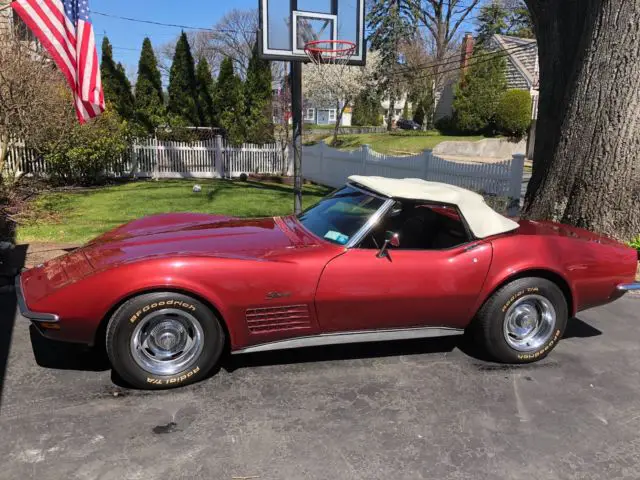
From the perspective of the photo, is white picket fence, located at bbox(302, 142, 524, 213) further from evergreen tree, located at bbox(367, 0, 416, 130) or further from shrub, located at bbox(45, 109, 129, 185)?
evergreen tree, located at bbox(367, 0, 416, 130)

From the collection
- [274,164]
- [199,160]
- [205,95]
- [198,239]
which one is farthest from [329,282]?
[205,95]

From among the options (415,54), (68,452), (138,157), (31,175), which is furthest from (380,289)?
(415,54)

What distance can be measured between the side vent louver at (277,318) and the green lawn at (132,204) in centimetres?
513

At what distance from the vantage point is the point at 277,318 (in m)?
3.33

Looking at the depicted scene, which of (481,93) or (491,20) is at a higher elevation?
(491,20)

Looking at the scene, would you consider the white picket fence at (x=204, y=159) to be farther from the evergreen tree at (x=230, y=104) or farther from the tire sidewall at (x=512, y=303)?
the tire sidewall at (x=512, y=303)

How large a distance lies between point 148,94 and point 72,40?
46.4 ft

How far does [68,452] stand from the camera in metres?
2.61

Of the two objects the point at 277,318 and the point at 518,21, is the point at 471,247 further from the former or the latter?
the point at 518,21

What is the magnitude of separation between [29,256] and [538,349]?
5915 millimetres

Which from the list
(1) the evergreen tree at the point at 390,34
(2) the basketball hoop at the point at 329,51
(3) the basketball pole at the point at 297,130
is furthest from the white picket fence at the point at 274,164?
(1) the evergreen tree at the point at 390,34

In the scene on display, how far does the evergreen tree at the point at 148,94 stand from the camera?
19281mm

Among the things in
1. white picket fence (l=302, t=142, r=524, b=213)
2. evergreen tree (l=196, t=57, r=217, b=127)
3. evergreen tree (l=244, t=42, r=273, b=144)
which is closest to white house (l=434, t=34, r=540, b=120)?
evergreen tree (l=244, t=42, r=273, b=144)

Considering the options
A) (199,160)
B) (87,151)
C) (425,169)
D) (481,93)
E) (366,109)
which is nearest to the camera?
(425,169)
